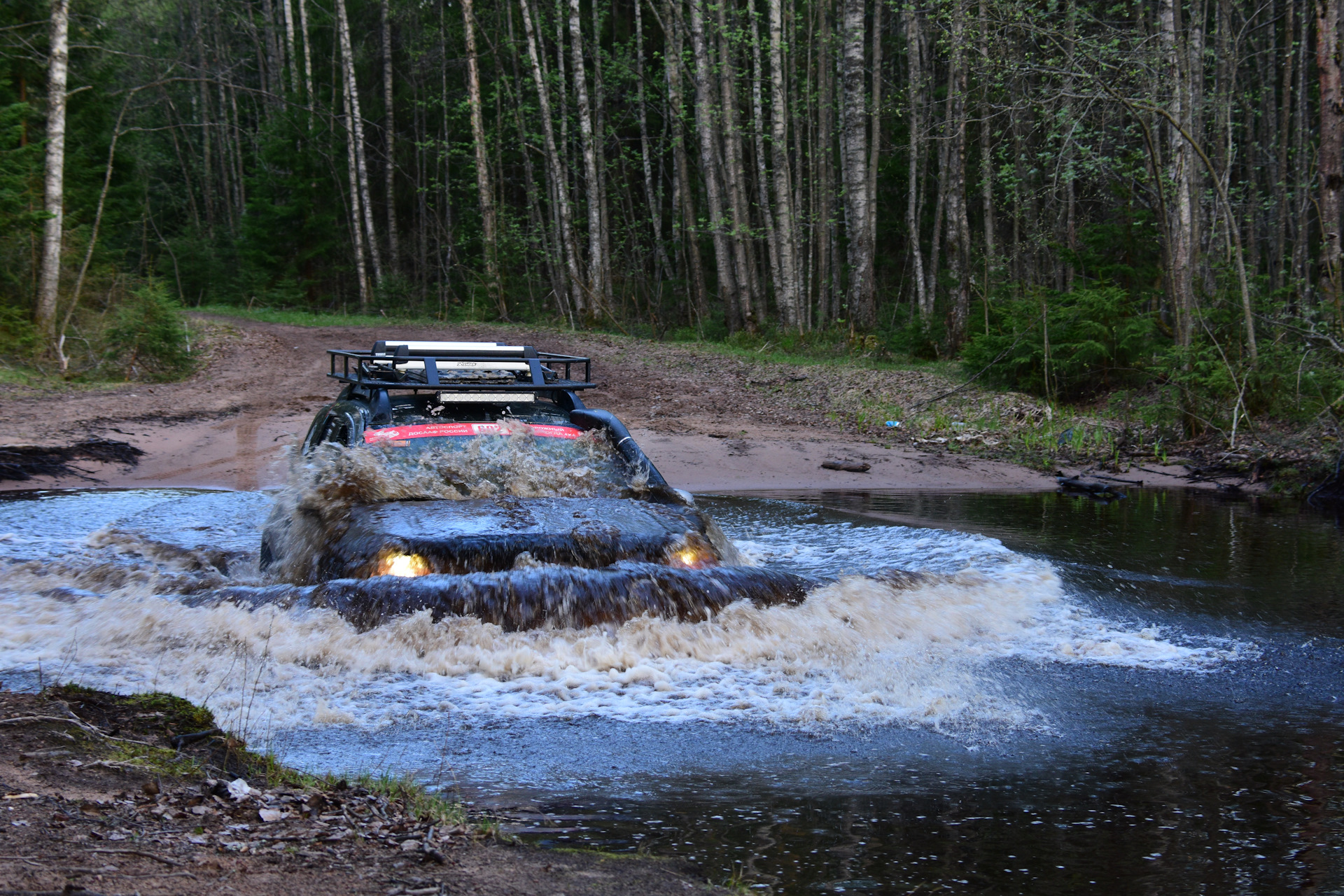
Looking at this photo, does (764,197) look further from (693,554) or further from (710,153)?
(693,554)

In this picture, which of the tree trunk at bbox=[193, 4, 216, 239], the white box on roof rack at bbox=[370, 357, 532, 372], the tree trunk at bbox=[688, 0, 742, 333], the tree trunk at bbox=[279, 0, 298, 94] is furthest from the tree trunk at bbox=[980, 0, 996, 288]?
the tree trunk at bbox=[193, 4, 216, 239]

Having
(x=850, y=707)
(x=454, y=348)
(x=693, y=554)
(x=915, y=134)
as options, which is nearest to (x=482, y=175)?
(x=915, y=134)

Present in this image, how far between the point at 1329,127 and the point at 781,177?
1191 centimetres

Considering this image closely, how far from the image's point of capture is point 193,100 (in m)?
48.4

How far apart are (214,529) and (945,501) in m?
7.83

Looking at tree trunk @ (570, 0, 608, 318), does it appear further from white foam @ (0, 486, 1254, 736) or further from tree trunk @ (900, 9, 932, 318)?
white foam @ (0, 486, 1254, 736)

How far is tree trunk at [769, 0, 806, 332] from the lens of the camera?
23234 millimetres

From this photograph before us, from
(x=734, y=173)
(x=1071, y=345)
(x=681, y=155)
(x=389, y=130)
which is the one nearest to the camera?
(x=1071, y=345)

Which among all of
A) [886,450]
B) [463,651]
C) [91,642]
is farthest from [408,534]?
[886,450]

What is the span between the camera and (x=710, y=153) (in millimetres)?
25547

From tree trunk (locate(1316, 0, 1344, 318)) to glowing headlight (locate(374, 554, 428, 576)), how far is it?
12736 millimetres

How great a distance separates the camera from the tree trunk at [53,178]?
1866 cm

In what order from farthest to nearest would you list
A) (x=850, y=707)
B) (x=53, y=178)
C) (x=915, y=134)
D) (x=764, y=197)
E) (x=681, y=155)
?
(x=681, y=155)
(x=915, y=134)
(x=764, y=197)
(x=53, y=178)
(x=850, y=707)

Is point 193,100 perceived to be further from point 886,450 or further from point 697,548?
point 697,548
